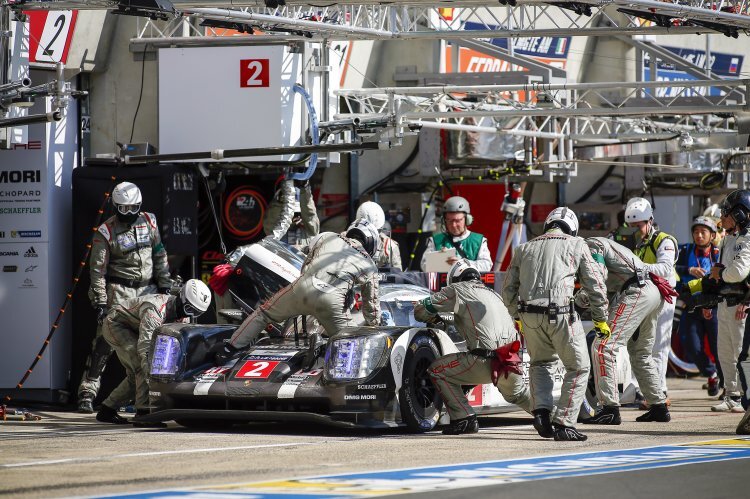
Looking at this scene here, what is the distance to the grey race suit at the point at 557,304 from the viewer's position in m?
10.4

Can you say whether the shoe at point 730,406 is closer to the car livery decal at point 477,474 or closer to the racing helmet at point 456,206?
the racing helmet at point 456,206

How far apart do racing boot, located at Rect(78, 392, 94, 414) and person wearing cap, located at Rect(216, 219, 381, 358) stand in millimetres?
2833

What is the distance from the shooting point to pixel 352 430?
1095 cm

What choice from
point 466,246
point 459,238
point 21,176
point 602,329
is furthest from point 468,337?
point 21,176

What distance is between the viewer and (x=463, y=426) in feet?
35.1

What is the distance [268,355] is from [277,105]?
411 cm

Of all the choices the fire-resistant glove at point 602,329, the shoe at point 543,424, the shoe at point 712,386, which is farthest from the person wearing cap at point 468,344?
the shoe at point 712,386

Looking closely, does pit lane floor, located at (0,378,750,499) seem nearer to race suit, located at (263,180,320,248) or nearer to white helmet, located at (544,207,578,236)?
white helmet, located at (544,207,578,236)

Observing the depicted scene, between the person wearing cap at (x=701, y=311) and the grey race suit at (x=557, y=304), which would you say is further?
the person wearing cap at (x=701, y=311)

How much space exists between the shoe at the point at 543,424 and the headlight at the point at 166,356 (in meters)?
2.85

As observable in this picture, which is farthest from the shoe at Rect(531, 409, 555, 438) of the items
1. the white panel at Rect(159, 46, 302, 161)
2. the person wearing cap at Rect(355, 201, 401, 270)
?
the white panel at Rect(159, 46, 302, 161)

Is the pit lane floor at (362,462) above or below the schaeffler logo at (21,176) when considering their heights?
below

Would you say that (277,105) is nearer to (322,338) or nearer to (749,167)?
(322,338)

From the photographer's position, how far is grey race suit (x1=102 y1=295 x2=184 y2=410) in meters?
12.1
